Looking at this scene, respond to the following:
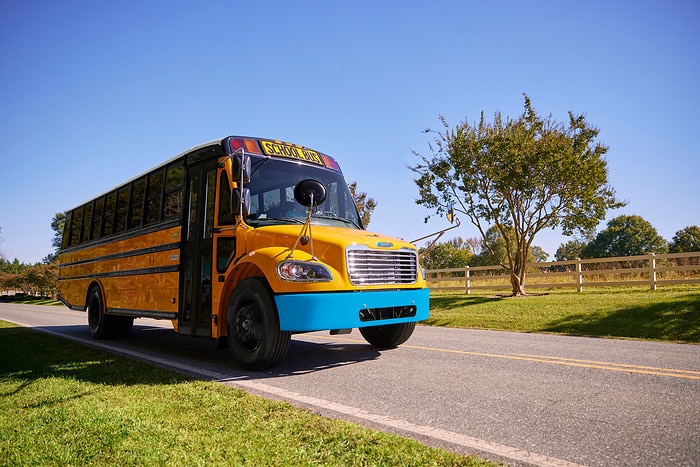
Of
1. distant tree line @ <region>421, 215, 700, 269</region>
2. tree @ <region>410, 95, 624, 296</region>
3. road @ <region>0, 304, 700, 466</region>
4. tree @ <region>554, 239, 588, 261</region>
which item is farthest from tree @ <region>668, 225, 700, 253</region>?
road @ <region>0, 304, 700, 466</region>

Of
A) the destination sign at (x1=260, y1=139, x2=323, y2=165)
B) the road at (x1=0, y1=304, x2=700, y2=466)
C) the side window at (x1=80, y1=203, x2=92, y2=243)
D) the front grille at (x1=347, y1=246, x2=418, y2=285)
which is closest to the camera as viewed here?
the road at (x1=0, y1=304, x2=700, y2=466)

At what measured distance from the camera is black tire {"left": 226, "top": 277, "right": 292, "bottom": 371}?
5469 mm

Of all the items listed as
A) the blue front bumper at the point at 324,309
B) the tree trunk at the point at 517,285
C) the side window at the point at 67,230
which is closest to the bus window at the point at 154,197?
the blue front bumper at the point at 324,309

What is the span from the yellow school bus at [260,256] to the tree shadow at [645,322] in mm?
5803

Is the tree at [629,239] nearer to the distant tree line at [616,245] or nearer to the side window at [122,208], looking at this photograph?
the distant tree line at [616,245]

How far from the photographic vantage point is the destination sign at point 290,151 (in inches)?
266

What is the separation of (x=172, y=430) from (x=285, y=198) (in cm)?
361

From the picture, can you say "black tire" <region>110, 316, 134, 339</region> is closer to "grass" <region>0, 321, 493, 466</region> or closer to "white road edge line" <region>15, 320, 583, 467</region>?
"grass" <region>0, 321, 493, 466</region>

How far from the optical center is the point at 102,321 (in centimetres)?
984

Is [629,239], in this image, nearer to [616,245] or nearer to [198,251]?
[616,245]

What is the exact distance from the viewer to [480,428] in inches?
135

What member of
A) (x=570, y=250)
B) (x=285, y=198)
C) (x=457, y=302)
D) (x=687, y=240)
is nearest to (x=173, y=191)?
(x=285, y=198)

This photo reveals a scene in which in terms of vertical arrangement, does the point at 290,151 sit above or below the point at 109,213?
above

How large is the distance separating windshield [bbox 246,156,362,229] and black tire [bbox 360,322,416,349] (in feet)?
5.36
